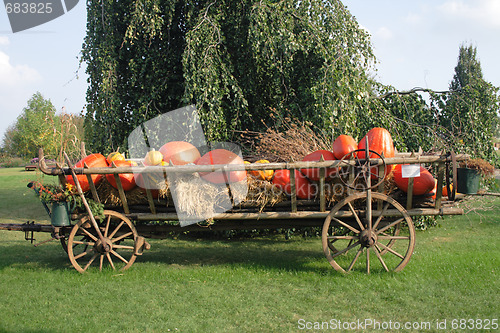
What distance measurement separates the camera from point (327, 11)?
7250 millimetres

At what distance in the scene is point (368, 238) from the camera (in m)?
4.34

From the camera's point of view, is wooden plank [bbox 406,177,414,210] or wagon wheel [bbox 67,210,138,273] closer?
wooden plank [bbox 406,177,414,210]

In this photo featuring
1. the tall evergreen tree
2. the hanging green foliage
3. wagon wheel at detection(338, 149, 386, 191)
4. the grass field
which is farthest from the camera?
the tall evergreen tree

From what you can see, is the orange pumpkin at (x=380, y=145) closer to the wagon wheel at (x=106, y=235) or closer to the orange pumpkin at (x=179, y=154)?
the orange pumpkin at (x=179, y=154)

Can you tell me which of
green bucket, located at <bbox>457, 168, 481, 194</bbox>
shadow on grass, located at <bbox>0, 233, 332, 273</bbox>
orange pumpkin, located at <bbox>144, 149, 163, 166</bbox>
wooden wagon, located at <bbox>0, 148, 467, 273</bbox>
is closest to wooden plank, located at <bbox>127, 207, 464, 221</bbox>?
wooden wagon, located at <bbox>0, 148, 467, 273</bbox>

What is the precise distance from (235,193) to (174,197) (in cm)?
69

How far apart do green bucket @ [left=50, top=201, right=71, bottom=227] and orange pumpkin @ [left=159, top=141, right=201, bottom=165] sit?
1.29m

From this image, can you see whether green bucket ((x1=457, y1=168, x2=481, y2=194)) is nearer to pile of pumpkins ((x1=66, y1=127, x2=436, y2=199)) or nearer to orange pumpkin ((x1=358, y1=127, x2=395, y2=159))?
pile of pumpkins ((x1=66, y1=127, x2=436, y2=199))

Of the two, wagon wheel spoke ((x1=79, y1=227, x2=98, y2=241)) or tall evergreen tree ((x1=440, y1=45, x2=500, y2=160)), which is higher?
tall evergreen tree ((x1=440, y1=45, x2=500, y2=160))

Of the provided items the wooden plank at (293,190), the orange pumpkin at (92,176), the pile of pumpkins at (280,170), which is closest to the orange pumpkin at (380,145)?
the pile of pumpkins at (280,170)

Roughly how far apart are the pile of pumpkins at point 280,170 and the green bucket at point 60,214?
29cm

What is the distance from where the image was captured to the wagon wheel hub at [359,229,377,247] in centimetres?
434

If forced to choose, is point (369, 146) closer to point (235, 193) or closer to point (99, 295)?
point (235, 193)

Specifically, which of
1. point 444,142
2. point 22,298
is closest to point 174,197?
point 22,298
